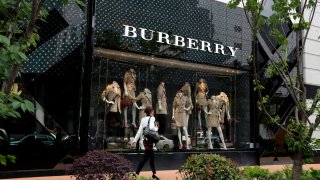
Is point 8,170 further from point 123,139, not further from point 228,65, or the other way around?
point 228,65

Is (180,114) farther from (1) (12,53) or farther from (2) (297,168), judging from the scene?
(1) (12,53)

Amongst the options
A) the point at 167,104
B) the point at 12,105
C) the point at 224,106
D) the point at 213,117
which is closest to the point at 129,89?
the point at 167,104

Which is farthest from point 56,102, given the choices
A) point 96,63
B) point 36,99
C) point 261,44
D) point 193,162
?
point 261,44

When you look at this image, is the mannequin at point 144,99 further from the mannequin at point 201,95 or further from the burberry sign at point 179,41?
the mannequin at point 201,95

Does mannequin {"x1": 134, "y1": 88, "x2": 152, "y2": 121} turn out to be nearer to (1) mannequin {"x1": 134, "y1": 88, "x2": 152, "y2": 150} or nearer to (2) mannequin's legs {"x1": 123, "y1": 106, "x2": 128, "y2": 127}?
(1) mannequin {"x1": 134, "y1": 88, "x2": 152, "y2": 150}

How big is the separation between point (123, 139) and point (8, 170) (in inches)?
142

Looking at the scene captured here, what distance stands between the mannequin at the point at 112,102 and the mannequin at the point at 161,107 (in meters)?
1.44

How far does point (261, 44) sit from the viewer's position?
14.8m

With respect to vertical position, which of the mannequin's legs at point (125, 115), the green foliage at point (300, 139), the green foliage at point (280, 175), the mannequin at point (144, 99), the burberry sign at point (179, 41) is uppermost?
the burberry sign at point (179, 41)

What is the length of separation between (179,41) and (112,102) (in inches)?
114

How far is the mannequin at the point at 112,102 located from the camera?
38.9 feet

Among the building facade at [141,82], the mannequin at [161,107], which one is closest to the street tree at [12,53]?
the building facade at [141,82]

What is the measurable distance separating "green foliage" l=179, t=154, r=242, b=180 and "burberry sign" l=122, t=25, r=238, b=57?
5.84 meters

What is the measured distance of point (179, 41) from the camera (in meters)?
13.0
